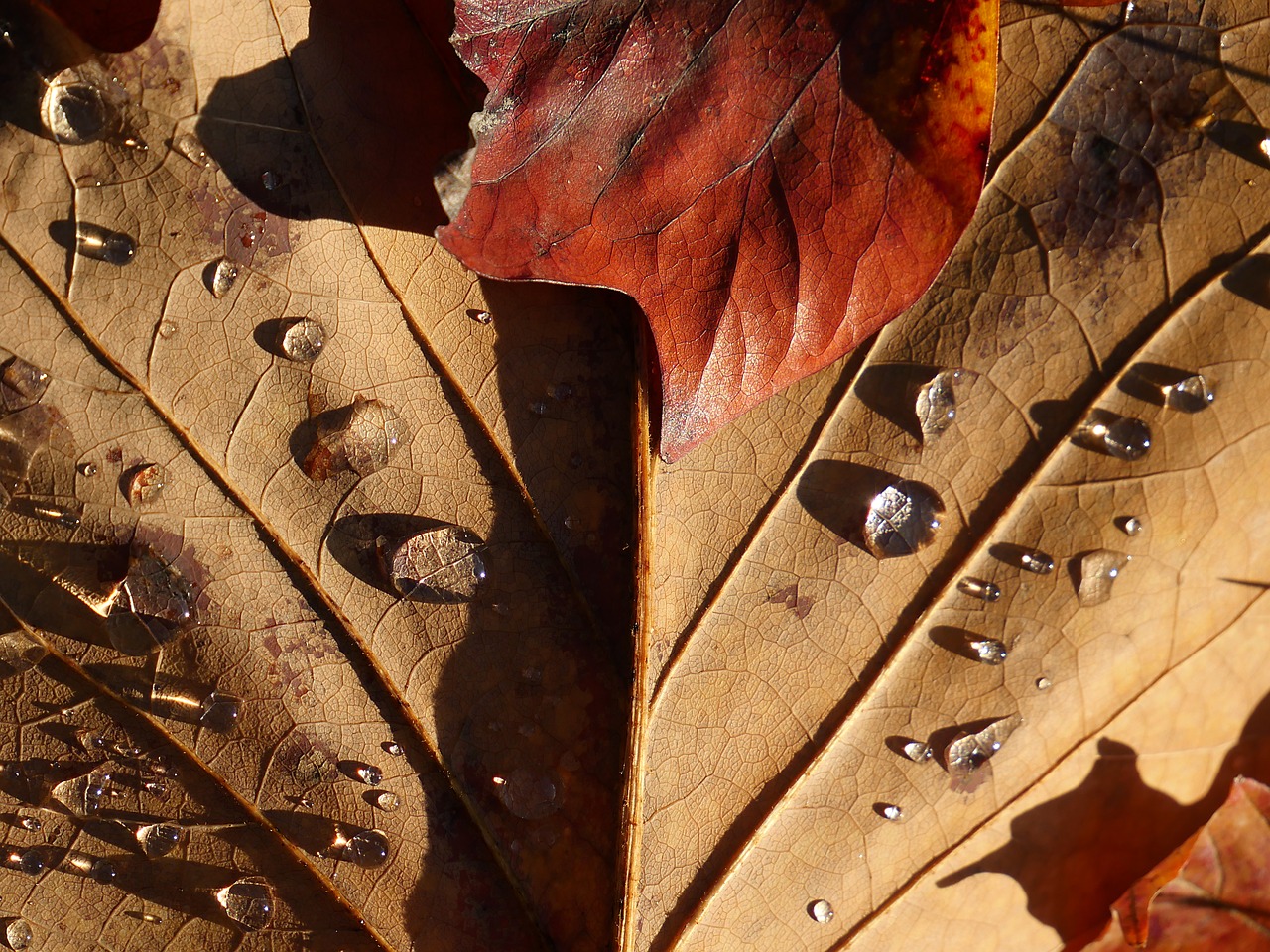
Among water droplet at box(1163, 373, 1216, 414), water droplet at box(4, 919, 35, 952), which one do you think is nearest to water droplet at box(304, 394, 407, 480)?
water droplet at box(4, 919, 35, 952)

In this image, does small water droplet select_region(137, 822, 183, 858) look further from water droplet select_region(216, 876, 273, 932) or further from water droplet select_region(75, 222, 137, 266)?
water droplet select_region(75, 222, 137, 266)

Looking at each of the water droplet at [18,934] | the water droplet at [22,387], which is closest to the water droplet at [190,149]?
the water droplet at [22,387]

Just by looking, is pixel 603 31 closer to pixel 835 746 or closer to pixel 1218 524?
pixel 835 746

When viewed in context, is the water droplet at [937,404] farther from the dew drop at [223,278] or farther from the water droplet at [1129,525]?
the dew drop at [223,278]

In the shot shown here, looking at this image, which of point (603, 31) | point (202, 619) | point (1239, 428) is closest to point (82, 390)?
point (202, 619)

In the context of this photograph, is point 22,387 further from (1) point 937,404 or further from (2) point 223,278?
(1) point 937,404

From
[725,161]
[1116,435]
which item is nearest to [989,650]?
[1116,435]

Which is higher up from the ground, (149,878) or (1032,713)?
(1032,713)
